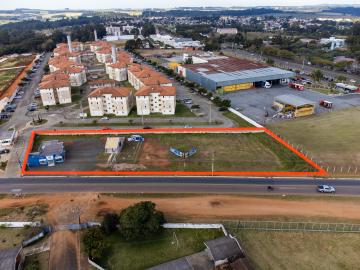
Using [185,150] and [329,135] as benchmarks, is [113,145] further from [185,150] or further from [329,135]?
[329,135]

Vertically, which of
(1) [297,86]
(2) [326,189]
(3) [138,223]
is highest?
(3) [138,223]

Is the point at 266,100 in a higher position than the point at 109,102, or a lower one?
lower

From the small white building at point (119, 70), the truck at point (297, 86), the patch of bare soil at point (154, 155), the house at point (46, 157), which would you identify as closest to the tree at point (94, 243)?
the patch of bare soil at point (154, 155)

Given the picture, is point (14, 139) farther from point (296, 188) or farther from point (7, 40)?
point (7, 40)

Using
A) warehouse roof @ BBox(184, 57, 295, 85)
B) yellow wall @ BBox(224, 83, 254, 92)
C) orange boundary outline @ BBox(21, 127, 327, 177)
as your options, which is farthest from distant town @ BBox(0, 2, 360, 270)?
warehouse roof @ BBox(184, 57, 295, 85)

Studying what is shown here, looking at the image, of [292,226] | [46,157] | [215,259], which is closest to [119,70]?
[46,157]

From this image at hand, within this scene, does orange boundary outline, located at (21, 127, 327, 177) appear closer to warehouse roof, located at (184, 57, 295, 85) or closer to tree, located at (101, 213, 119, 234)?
tree, located at (101, 213, 119, 234)

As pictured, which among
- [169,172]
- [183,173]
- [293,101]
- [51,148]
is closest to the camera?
[183,173]
